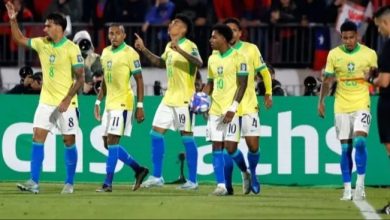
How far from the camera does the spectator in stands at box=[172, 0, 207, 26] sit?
93.4 ft

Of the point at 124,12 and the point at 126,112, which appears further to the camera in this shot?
the point at 124,12

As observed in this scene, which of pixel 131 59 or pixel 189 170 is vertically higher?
pixel 131 59

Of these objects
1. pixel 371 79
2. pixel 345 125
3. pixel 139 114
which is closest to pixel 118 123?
pixel 139 114

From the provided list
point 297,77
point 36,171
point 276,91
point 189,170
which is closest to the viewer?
point 36,171

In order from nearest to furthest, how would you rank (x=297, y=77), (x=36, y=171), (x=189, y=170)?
1. (x=36, y=171)
2. (x=189, y=170)
3. (x=297, y=77)

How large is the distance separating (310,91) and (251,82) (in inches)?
159

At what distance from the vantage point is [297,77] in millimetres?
28250

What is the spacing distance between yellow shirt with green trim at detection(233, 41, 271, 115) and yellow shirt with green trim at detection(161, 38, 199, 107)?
130 centimetres

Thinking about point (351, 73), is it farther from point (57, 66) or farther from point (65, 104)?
point (57, 66)

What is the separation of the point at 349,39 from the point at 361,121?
3.47 feet

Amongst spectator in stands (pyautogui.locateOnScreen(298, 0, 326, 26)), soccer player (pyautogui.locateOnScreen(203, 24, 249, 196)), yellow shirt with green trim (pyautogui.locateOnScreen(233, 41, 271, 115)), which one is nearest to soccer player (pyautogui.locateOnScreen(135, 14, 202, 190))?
yellow shirt with green trim (pyautogui.locateOnScreen(233, 41, 271, 115))

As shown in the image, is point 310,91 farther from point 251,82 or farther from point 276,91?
point 251,82

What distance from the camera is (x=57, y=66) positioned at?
71.1 feet

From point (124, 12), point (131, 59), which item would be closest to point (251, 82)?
point (131, 59)
